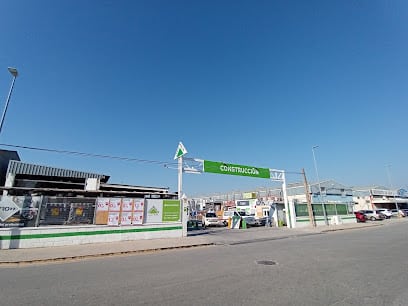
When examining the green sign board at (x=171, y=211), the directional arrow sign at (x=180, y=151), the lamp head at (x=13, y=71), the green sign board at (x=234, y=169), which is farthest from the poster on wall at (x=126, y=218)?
the lamp head at (x=13, y=71)

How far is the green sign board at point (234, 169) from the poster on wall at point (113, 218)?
8.26m

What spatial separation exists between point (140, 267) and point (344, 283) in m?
6.19

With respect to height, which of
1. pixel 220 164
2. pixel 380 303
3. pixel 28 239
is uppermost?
pixel 220 164

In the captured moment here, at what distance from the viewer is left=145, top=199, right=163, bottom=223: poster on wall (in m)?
17.1

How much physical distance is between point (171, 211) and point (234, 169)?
8.12 m

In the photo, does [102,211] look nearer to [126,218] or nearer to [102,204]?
[102,204]

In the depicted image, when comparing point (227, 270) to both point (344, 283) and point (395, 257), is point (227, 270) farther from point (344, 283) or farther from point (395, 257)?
point (395, 257)

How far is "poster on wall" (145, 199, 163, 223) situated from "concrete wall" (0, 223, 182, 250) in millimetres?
405

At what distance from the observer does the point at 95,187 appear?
68.7 feet

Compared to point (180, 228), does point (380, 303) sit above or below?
below

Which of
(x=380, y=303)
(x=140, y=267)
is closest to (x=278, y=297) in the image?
(x=380, y=303)

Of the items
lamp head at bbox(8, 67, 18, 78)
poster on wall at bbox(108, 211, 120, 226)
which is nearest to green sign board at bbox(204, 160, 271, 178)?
poster on wall at bbox(108, 211, 120, 226)

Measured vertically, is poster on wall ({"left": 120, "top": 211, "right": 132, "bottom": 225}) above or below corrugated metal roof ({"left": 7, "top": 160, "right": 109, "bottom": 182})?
below

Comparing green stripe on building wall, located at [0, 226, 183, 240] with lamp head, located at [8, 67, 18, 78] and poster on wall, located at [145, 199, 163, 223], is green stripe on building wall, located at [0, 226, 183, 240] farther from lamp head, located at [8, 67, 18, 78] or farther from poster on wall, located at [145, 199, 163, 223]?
lamp head, located at [8, 67, 18, 78]
